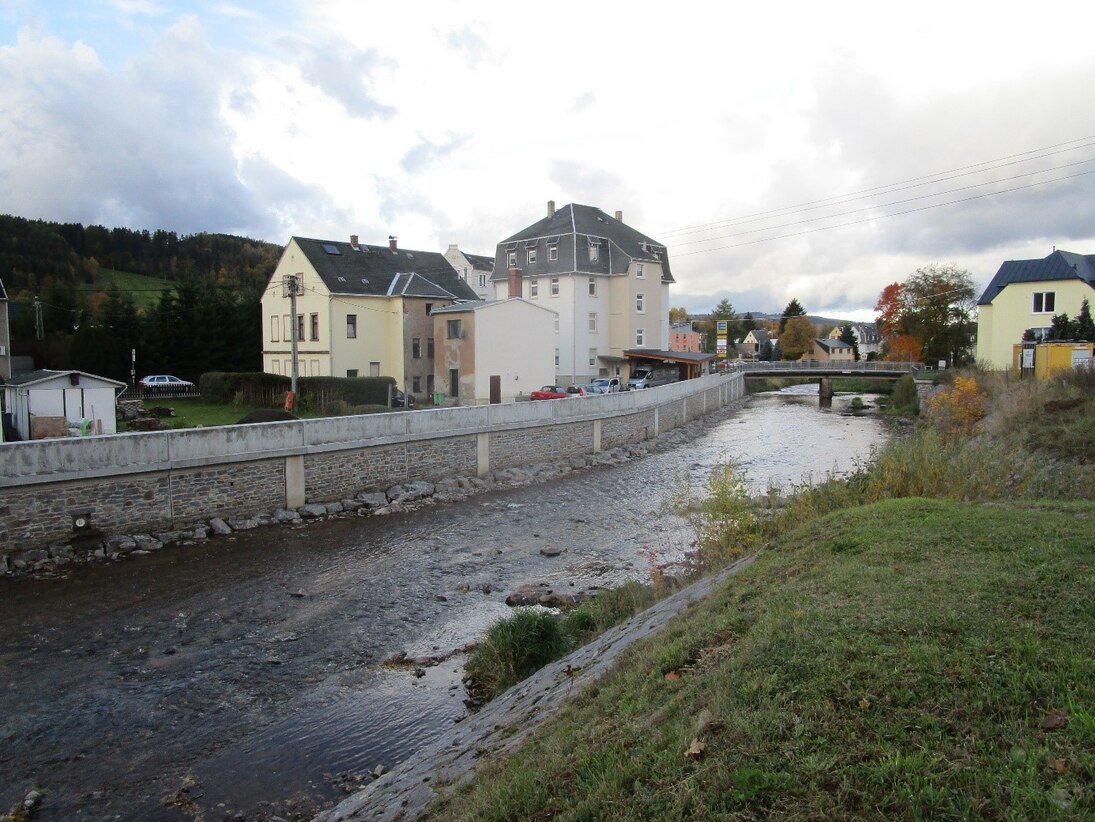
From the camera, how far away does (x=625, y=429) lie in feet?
113

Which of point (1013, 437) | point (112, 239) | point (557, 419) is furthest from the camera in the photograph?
point (112, 239)

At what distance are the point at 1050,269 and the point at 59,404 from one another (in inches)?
1960

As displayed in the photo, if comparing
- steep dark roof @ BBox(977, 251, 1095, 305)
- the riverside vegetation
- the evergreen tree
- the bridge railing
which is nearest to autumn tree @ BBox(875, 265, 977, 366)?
the bridge railing

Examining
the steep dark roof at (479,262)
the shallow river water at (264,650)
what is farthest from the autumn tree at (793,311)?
the shallow river water at (264,650)

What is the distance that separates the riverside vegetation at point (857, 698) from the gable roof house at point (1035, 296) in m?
41.0

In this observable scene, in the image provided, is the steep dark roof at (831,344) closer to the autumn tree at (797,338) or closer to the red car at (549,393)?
the autumn tree at (797,338)

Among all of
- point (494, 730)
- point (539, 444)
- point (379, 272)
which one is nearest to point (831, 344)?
point (379, 272)

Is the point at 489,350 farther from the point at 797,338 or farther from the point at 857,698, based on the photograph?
the point at 797,338

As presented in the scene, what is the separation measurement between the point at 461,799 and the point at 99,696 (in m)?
6.90

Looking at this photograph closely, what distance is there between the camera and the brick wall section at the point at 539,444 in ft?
86.1

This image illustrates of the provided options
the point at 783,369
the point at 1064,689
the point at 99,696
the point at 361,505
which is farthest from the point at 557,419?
the point at 783,369

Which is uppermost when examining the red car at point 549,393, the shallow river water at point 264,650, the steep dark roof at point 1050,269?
the steep dark roof at point 1050,269

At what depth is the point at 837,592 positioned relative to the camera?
261 inches

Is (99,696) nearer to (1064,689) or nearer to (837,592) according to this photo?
(837,592)
